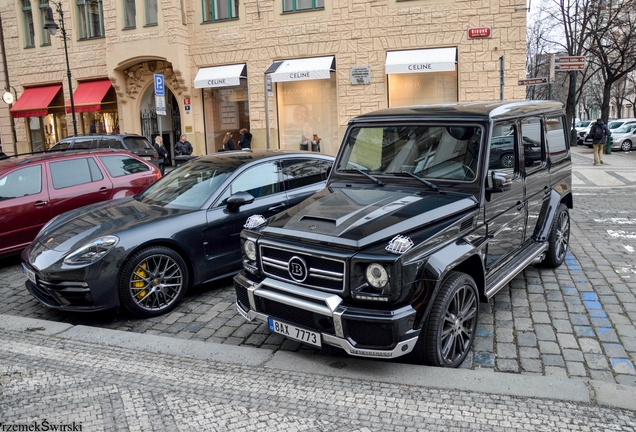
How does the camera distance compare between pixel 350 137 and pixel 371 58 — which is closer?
pixel 350 137

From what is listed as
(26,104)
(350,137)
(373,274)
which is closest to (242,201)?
(350,137)

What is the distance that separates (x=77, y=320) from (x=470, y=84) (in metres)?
16.4

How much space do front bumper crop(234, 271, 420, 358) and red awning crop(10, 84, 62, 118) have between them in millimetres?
25098

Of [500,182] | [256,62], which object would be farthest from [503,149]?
[256,62]

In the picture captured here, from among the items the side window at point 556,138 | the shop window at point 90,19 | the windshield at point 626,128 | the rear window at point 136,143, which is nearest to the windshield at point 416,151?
the side window at point 556,138

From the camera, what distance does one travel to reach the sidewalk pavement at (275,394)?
3.33m

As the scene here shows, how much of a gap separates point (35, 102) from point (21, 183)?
2055cm

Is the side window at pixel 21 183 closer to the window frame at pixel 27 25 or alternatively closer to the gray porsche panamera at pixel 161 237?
the gray porsche panamera at pixel 161 237

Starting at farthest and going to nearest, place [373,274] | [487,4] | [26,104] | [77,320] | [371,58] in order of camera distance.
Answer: [26,104] → [371,58] → [487,4] → [77,320] → [373,274]

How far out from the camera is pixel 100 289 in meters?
5.17

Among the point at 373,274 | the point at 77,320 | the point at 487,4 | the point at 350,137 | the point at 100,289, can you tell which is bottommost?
the point at 77,320

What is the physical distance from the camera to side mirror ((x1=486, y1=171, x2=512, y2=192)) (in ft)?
14.6

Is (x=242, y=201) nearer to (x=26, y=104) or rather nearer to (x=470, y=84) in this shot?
(x=470, y=84)

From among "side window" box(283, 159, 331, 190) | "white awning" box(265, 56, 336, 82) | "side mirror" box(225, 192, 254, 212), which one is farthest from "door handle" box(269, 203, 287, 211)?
"white awning" box(265, 56, 336, 82)
